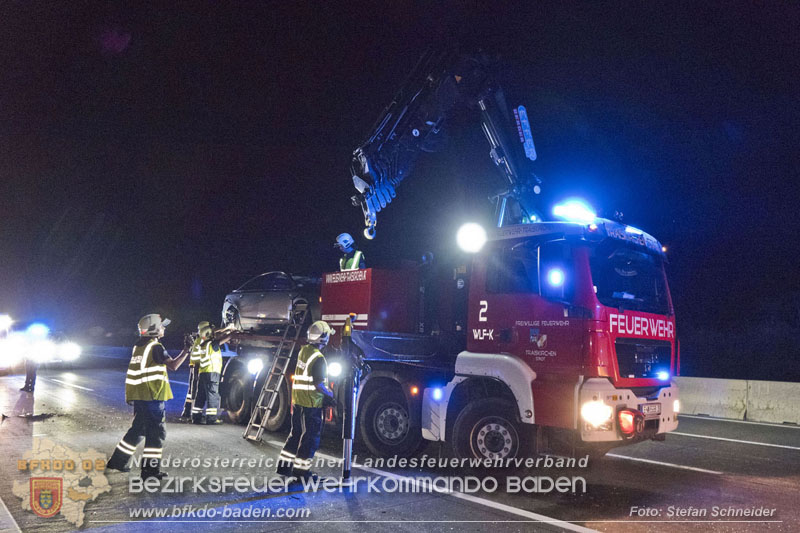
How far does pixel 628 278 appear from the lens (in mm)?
6941

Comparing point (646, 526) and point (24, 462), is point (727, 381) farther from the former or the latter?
point (24, 462)

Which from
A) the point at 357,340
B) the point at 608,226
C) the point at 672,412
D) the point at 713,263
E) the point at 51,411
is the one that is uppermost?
the point at 713,263

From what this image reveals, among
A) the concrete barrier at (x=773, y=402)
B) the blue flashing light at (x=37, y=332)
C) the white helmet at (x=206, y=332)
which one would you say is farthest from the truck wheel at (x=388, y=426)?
the blue flashing light at (x=37, y=332)

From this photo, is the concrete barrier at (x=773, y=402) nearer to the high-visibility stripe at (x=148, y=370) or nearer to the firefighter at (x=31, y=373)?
the high-visibility stripe at (x=148, y=370)

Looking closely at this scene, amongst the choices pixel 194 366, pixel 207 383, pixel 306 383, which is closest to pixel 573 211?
pixel 306 383

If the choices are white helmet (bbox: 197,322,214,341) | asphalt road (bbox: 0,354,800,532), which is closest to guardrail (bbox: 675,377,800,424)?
asphalt road (bbox: 0,354,800,532)

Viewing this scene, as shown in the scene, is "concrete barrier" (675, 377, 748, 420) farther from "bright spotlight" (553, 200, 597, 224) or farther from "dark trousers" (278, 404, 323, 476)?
"dark trousers" (278, 404, 323, 476)

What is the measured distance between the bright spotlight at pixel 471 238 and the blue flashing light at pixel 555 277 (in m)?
1.01

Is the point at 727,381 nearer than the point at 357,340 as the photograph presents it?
No

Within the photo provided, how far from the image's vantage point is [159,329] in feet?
22.8

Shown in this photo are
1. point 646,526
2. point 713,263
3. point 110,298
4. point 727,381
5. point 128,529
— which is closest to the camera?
point 128,529

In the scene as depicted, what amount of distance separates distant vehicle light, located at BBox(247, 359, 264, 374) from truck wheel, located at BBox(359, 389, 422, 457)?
109 inches

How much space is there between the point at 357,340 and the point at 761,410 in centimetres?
905

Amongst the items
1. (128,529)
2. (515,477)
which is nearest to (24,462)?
(128,529)
